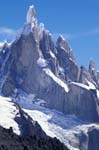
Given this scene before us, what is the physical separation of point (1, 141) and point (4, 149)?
5804 millimetres

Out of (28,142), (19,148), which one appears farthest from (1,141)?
(28,142)

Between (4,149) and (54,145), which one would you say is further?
(54,145)

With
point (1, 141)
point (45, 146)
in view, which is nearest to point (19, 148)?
point (1, 141)

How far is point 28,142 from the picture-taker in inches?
4176

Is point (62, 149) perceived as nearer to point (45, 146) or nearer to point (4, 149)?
point (45, 146)

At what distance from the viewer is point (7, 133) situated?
348ft

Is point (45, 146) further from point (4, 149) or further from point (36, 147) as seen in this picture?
point (4, 149)

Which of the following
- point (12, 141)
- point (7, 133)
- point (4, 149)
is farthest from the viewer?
point (7, 133)

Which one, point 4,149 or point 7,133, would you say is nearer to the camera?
point 4,149

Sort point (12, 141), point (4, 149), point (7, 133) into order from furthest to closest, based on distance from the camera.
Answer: point (7, 133), point (12, 141), point (4, 149)

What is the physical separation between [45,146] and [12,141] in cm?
672

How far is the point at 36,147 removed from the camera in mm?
102562

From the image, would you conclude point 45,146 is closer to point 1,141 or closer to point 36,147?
point 36,147

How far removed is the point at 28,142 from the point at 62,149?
448 centimetres
